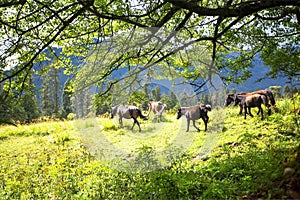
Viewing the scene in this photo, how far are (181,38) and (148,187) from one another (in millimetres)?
3743

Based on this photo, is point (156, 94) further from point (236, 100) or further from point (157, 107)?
point (236, 100)

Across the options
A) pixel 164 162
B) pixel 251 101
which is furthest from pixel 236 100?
pixel 164 162

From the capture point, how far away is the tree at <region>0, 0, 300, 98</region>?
20.2ft

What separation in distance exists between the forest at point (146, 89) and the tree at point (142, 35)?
0.10 ft

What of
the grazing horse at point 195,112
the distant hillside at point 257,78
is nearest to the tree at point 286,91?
the distant hillside at point 257,78

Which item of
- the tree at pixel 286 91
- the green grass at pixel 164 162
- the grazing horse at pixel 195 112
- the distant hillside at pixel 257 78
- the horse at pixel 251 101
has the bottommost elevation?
the green grass at pixel 164 162

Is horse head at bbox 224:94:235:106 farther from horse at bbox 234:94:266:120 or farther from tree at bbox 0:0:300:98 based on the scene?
tree at bbox 0:0:300:98

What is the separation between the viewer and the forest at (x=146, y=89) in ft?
17.0

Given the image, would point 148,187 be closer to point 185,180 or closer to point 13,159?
point 185,180

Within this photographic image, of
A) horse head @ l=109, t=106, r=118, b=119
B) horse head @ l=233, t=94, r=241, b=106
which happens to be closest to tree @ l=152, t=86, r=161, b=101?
horse head @ l=109, t=106, r=118, b=119

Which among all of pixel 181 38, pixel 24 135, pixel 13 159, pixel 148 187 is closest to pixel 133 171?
pixel 148 187

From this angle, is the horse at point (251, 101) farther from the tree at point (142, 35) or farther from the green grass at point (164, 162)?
the tree at point (142, 35)

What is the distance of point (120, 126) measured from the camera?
8.57 metres

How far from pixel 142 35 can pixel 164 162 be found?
2.60 metres
